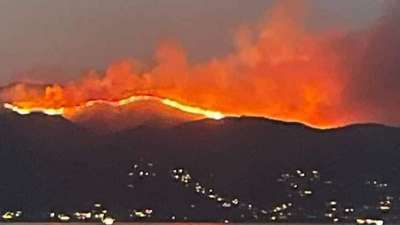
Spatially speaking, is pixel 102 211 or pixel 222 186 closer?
pixel 222 186

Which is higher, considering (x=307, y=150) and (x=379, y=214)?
(x=307, y=150)

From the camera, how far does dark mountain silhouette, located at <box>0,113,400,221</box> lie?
22047 millimetres

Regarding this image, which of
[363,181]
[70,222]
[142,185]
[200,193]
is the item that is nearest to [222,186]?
[200,193]

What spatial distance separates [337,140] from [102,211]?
10020 mm

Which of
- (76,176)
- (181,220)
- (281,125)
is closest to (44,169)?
(76,176)

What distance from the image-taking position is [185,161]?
2372cm

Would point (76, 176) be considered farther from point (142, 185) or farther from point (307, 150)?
point (307, 150)

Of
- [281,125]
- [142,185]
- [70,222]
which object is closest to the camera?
[281,125]

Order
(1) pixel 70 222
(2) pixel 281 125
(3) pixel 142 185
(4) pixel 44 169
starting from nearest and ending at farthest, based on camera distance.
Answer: (2) pixel 281 125
(4) pixel 44 169
(3) pixel 142 185
(1) pixel 70 222

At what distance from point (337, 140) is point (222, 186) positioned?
3.85 meters

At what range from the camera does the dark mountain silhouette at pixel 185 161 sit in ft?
72.3

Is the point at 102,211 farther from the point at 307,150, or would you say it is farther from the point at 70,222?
the point at 307,150

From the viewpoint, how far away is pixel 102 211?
2970 centimetres

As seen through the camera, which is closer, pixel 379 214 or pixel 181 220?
pixel 379 214
